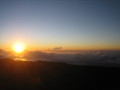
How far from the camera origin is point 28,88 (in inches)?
1650

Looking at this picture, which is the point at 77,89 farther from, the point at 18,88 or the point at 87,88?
the point at 18,88

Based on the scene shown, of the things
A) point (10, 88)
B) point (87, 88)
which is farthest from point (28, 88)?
point (87, 88)

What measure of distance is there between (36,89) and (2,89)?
9528 mm

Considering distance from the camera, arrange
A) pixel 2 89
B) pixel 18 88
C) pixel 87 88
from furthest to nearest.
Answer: pixel 87 88, pixel 18 88, pixel 2 89

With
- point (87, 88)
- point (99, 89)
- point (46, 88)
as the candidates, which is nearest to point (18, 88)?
point (46, 88)

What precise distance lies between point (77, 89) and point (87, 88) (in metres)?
3.91

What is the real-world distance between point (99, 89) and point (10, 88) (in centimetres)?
2726

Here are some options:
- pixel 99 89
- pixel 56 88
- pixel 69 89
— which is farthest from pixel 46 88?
pixel 99 89

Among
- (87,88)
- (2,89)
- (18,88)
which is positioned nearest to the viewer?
(2,89)

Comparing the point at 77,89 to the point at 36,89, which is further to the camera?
the point at 77,89

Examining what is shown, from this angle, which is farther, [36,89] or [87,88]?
[87,88]

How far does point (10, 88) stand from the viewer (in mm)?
42000

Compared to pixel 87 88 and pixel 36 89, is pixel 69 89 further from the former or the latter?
pixel 36 89

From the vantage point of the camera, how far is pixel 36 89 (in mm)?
41719
